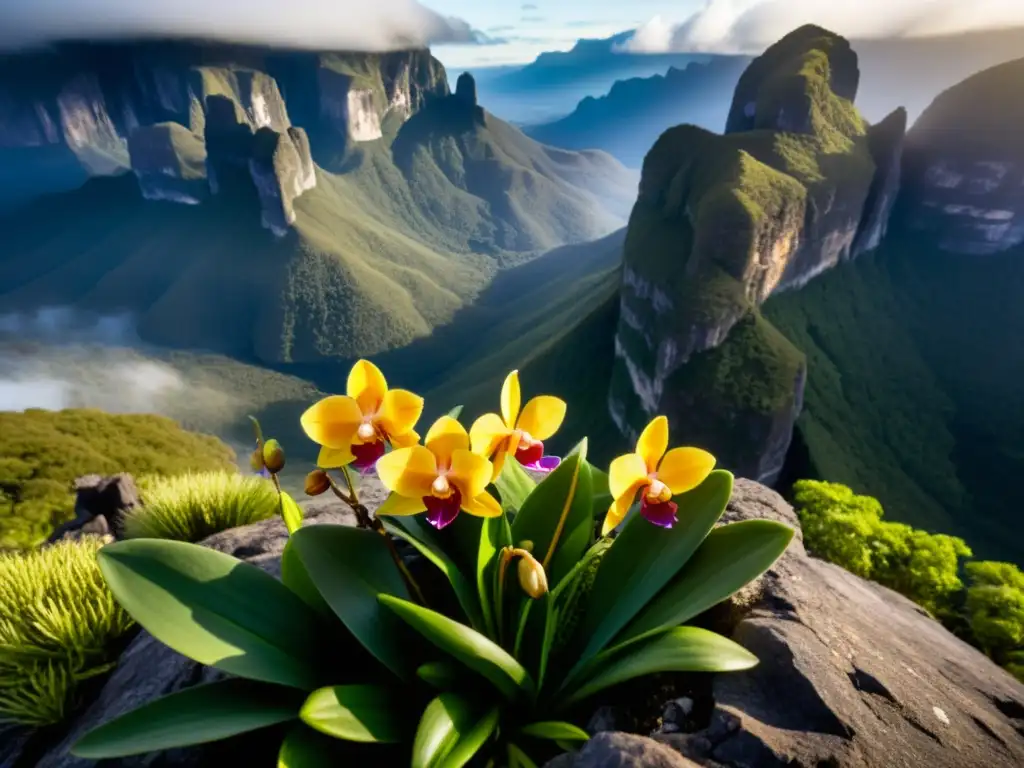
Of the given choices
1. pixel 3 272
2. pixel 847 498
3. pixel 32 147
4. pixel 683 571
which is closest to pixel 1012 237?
pixel 847 498

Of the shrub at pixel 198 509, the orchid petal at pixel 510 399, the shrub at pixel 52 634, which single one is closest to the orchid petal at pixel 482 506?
the orchid petal at pixel 510 399

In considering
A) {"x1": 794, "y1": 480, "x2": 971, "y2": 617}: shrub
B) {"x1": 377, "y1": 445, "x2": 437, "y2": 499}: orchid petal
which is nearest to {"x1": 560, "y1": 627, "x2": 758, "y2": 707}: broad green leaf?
{"x1": 377, "y1": 445, "x2": 437, "y2": 499}: orchid petal

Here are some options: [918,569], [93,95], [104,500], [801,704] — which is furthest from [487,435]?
[93,95]

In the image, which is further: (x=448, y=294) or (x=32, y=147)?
(x=32, y=147)

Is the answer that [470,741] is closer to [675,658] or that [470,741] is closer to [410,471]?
[675,658]

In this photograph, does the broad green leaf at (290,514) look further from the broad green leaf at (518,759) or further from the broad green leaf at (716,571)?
the broad green leaf at (716,571)

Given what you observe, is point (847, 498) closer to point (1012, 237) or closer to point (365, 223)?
point (1012, 237)
